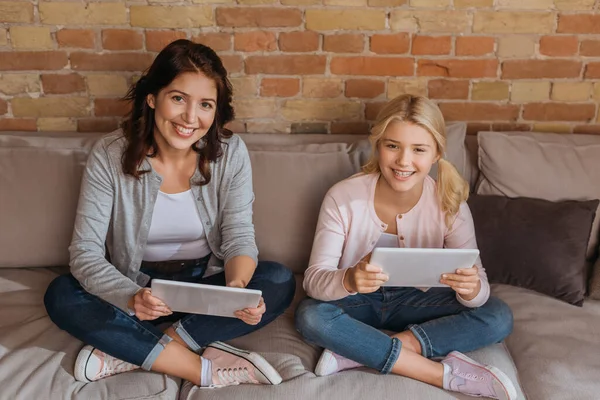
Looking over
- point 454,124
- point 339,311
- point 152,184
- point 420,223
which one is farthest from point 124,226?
point 454,124

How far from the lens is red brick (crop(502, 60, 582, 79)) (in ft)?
7.18

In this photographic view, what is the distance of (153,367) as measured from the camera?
1.57 m

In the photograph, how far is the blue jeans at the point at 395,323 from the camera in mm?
1591

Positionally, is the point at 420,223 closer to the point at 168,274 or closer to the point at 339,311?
the point at 339,311

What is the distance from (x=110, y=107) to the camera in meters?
2.24

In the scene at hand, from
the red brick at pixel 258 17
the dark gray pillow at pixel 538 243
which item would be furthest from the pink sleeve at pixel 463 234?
the red brick at pixel 258 17

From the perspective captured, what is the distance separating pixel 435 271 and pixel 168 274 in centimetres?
78

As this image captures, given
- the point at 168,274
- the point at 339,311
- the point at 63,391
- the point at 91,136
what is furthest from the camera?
the point at 91,136

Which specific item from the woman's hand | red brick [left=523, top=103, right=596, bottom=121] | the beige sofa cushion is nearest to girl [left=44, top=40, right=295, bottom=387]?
the woman's hand

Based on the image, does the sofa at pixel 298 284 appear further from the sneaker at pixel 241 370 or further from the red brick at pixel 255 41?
the red brick at pixel 255 41

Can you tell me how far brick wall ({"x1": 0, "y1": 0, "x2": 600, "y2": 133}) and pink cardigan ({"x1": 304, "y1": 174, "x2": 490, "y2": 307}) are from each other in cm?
55

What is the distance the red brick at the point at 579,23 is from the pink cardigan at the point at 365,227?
0.82 metres

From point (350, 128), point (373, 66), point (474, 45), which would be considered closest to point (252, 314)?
point (350, 128)

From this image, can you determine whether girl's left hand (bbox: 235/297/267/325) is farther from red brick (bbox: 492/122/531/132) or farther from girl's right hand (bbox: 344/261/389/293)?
red brick (bbox: 492/122/531/132)
